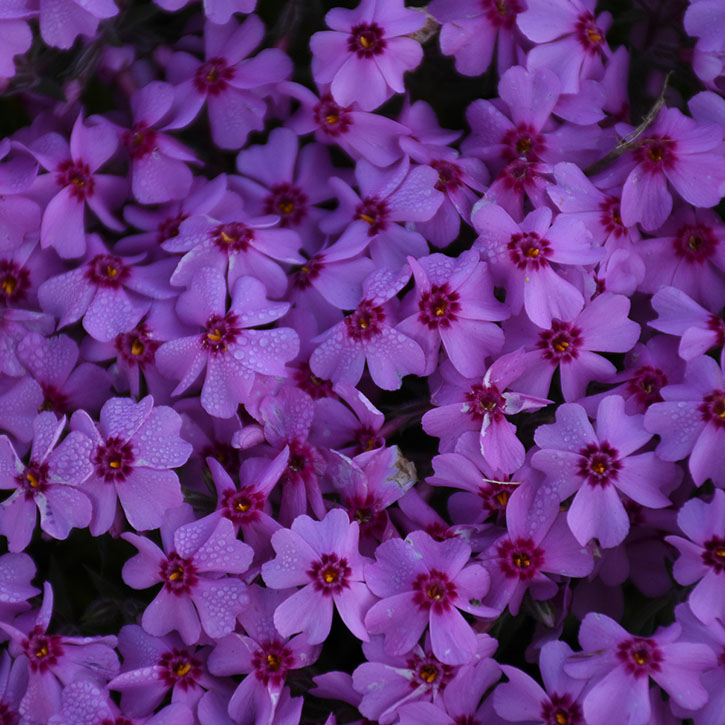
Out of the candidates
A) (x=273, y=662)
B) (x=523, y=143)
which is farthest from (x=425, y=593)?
(x=523, y=143)

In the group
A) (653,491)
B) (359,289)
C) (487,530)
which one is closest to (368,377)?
(359,289)

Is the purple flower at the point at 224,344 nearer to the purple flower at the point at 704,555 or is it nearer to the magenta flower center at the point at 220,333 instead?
the magenta flower center at the point at 220,333

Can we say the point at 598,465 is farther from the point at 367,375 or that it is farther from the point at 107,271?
the point at 107,271

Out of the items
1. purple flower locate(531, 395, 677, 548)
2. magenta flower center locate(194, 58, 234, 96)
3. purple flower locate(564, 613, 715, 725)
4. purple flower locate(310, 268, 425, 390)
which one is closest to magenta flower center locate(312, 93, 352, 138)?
magenta flower center locate(194, 58, 234, 96)

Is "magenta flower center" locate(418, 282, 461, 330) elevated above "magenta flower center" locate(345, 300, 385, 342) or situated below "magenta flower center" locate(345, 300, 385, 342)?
above

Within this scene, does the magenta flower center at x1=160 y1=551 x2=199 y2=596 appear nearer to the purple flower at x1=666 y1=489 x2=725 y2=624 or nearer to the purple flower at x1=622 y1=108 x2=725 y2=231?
the purple flower at x1=666 y1=489 x2=725 y2=624

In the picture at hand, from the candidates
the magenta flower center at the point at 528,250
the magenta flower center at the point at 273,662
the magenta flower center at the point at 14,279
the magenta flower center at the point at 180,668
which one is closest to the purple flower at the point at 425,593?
the magenta flower center at the point at 273,662
